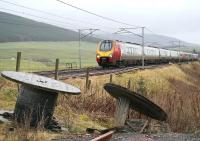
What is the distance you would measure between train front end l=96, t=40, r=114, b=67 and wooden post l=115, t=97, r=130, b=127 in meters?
30.3

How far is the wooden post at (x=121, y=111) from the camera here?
13594mm

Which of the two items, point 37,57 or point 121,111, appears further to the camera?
point 37,57

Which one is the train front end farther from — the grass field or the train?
the grass field

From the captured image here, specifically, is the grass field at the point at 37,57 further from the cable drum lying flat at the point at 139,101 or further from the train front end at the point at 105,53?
the cable drum lying flat at the point at 139,101

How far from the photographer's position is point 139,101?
13.2 m

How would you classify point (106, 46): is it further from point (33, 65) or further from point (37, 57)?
point (37, 57)

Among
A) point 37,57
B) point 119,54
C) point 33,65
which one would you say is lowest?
point 33,65

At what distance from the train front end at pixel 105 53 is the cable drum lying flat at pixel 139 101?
1187 inches

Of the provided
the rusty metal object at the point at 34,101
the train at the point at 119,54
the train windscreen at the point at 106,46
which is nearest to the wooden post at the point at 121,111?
the rusty metal object at the point at 34,101

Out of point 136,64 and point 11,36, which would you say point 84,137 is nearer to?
point 136,64

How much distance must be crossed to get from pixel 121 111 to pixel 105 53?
103 feet

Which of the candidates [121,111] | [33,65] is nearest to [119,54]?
[33,65]

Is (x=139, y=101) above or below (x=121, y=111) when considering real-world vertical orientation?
above

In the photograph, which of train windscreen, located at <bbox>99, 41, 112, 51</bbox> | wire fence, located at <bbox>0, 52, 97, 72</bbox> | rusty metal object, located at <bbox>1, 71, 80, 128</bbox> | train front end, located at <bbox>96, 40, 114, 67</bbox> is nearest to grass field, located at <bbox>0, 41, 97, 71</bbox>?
wire fence, located at <bbox>0, 52, 97, 72</bbox>
